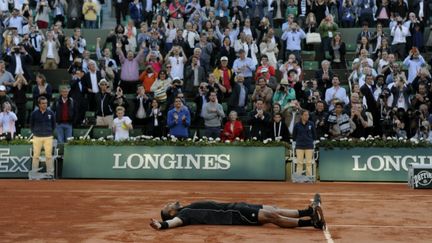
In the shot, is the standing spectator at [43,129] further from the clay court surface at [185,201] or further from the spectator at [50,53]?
the spectator at [50,53]

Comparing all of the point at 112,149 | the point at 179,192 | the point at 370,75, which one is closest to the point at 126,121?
the point at 112,149

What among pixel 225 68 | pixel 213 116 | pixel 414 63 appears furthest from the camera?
pixel 414 63

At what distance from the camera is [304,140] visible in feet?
71.9

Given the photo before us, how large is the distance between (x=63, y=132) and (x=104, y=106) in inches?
56.1

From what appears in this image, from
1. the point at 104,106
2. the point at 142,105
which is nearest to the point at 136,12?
the point at 104,106

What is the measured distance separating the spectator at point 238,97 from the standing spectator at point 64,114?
459 cm

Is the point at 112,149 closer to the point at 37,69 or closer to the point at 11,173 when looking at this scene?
the point at 11,173

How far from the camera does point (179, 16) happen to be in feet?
95.4

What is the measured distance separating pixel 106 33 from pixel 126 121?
7.46 m

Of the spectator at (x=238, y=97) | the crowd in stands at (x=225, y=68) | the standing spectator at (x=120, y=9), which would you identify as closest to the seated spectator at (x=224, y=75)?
the crowd in stands at (x=225, y=68)

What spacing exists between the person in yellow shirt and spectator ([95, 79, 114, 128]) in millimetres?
5954

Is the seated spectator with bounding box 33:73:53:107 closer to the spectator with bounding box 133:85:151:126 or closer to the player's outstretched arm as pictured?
the spectator with bounding box 133:85:151:126

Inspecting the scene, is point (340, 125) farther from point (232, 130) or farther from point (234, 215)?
point (234, 215)

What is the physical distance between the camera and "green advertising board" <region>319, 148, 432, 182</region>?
73.6 feet
